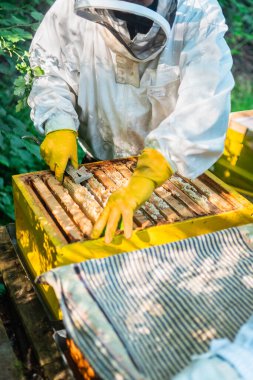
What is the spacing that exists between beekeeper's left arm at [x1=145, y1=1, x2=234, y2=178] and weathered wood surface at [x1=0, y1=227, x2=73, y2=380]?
0.80 meters

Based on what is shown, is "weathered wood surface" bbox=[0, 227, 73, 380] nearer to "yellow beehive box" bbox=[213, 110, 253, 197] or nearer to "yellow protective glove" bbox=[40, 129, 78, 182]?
"yellow protective glove" bbox=[40, 129, 78, 182]

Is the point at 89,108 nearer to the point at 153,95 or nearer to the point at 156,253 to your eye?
the point at 153,95

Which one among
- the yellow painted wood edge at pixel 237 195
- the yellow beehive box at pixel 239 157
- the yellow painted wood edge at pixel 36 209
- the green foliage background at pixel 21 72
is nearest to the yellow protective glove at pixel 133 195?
the yellow painted wood edge at pixel 36 209

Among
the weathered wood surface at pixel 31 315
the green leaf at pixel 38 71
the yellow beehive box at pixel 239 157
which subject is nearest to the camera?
the weathered wood surface at pixel 31 315

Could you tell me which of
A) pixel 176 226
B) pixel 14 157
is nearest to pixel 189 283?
pixel 176 226

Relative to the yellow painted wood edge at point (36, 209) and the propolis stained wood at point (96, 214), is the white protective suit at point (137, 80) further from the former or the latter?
the yellow painted wood edge at point (36, 209)

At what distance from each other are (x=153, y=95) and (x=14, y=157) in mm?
1573

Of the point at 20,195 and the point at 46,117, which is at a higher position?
the point at 46,117

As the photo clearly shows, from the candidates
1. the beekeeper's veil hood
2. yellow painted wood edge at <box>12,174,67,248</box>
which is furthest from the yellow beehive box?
yellow painted wood edge at <box>12,174,67,248</box>

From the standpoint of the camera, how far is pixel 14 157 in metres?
3.21

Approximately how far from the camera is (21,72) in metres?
2.22

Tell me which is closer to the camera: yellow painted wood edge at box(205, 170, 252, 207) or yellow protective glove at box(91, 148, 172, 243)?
yellow protective glove at box(91, 148, 172, 243)

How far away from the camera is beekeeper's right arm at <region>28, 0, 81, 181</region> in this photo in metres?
1.99

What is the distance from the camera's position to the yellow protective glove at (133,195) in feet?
4.92
